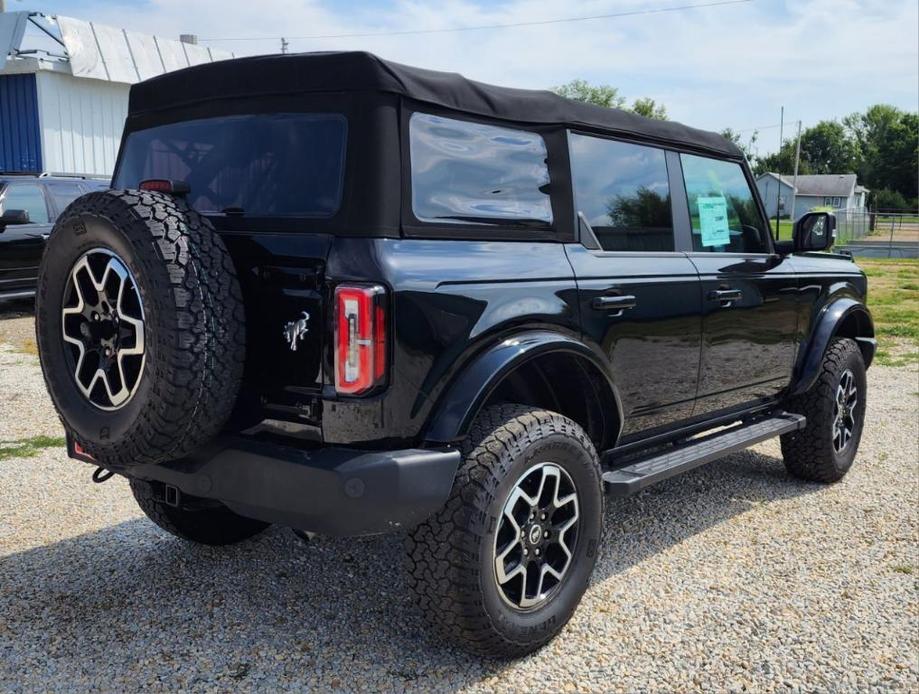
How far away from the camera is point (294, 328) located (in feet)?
9.18

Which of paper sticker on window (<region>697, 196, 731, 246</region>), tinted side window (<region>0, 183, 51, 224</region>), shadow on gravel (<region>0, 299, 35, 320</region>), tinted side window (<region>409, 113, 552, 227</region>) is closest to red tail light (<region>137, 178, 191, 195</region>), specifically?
tinted side window (<region>409, 113, 552, 227</region>)

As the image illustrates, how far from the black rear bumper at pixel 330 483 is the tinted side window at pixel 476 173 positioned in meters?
0.84

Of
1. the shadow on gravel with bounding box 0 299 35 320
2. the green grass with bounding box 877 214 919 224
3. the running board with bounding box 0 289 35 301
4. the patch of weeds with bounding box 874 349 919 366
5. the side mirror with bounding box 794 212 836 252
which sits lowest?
the patch of weeds with bounding box 874 349 919 366

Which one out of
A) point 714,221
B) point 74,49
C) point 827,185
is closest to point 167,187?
point 714,221

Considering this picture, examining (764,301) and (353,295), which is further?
(764,301)

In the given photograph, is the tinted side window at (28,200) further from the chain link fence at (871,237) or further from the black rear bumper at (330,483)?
the chain link fence at (871,237)

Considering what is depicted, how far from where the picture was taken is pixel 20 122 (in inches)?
743

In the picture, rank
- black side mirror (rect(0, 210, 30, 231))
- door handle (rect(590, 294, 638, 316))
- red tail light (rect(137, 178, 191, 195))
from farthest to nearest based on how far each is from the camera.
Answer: black side mirror (rect(0, 210, 30, 231)) → door handle (rect(590, 294, 638, 316)) → red tail light (rect(137, 178, 191, 195))

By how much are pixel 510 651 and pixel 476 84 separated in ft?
6.67

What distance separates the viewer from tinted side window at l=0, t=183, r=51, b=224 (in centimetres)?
1143

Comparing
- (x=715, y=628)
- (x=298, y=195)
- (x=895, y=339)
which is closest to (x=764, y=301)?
(x=715, y=628)

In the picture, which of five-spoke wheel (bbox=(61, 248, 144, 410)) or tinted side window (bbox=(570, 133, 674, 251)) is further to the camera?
tinted side window (bbox=(570, 133, 674, 251))

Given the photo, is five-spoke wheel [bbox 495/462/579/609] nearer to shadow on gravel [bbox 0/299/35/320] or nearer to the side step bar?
the side step bar

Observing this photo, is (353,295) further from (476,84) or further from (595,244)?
(595,244)
